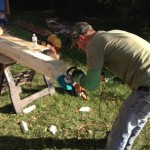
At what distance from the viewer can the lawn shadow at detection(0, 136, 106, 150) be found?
5.11m

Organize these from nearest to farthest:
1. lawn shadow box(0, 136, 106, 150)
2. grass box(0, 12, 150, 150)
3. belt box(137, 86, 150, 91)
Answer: belt box(137, 86, 150, 91) < lawn shadow box(0, 136, 106, 150) < grass box(0, 12, 150, 150)

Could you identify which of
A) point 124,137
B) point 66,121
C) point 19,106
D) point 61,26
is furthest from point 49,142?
point 61,26

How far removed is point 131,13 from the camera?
1069 centimetres

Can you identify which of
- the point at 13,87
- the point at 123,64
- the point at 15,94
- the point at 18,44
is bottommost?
the point at 15,94

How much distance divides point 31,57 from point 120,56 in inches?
70.6

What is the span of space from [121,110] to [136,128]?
1.08 feet

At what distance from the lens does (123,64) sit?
395cm

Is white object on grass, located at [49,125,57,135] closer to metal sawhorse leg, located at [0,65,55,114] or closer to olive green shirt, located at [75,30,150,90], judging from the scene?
metal sawhorse leg, located at [0,65,55,114]

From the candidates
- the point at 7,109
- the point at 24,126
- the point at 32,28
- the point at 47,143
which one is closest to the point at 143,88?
the point at 47,143

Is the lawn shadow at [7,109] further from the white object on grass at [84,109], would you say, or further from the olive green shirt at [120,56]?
the olive green shirt at [120,56]

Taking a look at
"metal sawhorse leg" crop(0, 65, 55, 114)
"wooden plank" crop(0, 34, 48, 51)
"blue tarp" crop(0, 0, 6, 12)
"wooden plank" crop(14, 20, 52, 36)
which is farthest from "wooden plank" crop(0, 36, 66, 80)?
"blue tarp" crop(0, 0, 6, 12)

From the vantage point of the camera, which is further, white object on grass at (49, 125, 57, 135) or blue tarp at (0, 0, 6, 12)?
blue tarp at (0, 0, 6, 12)

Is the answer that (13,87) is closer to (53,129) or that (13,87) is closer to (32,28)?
(53,129)

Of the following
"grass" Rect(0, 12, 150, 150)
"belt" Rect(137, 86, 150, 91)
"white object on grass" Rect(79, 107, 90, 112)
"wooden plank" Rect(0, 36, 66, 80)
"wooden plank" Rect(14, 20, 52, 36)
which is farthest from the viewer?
"wooden plank" Rect(14, 20, 52, 36)
